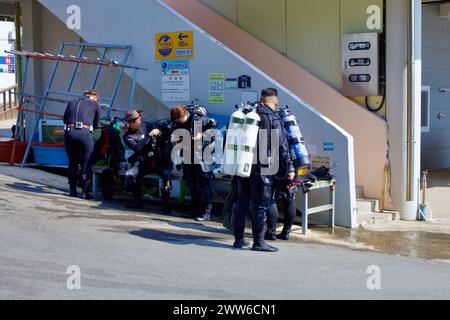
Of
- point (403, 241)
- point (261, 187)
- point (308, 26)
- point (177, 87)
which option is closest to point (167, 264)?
point (261, 187)

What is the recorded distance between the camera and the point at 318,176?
943cm

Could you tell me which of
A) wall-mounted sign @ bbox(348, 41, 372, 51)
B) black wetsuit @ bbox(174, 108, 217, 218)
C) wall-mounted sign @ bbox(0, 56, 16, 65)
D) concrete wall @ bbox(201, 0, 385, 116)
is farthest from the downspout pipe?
wall-mounted sign @ bbox(0, 56, 16, 65)

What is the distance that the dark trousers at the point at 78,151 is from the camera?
10352 mm

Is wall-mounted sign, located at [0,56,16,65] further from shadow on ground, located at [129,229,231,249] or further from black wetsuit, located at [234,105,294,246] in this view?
black wetsuit, located at [234,105,294,246]

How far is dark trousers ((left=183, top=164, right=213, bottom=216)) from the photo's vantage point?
9555mm

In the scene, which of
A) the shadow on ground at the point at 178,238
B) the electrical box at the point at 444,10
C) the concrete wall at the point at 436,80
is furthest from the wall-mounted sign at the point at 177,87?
the electrical box at the point at 444,10

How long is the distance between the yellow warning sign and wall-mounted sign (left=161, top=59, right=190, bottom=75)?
0.25 ft

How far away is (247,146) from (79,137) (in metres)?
3.98

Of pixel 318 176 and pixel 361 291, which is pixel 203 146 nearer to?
pixel 318 176

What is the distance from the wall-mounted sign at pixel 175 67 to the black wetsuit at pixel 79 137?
140cm

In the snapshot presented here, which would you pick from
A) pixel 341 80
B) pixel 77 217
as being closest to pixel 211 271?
pixel 77 217

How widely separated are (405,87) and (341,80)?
49.1 inches

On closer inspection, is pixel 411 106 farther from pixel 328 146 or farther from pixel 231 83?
pixel 231 83

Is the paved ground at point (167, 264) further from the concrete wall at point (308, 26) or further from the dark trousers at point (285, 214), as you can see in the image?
the concrete wall at point (308, 26)
